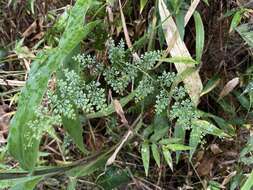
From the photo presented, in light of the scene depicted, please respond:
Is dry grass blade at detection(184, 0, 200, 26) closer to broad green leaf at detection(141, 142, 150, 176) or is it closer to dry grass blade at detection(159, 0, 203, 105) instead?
dry grass blade at detection(159, 0, 203, 105)

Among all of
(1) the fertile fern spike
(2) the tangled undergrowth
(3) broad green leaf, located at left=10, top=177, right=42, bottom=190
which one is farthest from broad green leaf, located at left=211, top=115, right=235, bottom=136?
(3) broad green leaf, located at left=10, top=177, right=42, bottom=190

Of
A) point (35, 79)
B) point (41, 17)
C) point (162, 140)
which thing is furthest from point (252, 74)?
point (41, 17)

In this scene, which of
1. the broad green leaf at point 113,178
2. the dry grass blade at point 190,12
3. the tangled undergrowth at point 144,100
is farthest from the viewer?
the broad green leaf at point 113,178

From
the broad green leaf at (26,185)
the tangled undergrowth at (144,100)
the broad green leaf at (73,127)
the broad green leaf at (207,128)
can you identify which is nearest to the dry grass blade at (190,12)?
the tangled undergrowth at (144,100)

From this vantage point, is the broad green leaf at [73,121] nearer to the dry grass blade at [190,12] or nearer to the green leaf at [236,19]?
the dry grass blade at [190,12]

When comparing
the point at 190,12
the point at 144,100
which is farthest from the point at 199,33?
the point at 144,100

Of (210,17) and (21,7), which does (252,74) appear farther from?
(21,7)

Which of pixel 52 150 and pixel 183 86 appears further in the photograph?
pixel 52 150
